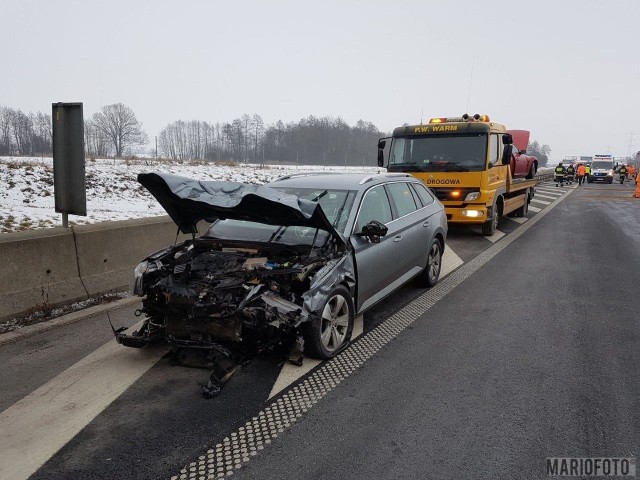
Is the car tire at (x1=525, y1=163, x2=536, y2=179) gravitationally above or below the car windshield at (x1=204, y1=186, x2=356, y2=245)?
above

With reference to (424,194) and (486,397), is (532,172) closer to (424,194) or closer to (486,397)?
(424,194)

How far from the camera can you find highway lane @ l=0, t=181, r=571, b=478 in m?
2.69

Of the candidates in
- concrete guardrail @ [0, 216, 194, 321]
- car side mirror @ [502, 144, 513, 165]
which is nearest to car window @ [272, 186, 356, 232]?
concrete guardrail @ [0, 216, 194, 321]

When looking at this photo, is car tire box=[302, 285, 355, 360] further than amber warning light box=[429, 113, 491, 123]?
No

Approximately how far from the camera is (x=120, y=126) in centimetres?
8819

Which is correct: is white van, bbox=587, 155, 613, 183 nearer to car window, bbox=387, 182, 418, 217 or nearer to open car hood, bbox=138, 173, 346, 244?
car window, bbox=387, 182, 418, 217

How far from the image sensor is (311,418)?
315cm

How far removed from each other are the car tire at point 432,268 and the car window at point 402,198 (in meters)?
0.70

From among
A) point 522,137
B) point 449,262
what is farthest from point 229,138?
point 449,262

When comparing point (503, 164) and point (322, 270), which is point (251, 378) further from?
point (503, 164)

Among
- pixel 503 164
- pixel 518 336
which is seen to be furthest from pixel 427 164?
pixel 518 336

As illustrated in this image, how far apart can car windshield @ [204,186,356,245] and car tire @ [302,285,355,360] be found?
1.89 ft

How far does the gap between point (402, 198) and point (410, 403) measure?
10.1ft

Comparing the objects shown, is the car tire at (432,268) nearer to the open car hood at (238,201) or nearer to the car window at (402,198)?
the car window at (402,198)
